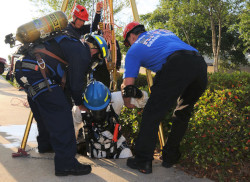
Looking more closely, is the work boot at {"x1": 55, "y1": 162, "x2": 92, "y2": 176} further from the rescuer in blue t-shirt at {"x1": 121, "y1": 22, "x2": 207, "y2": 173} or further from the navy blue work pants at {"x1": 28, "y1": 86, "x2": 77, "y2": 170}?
Answer: the rescuer in blue t-shirt at {"x1": 121, "y1": 22, "x2": 207, "y2": 173}

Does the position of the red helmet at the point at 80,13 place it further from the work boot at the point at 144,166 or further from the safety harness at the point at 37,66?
the work boot at the point at 144,166

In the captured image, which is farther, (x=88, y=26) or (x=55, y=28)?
(x=88, y=26)

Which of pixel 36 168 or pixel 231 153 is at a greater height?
pixel 231 153

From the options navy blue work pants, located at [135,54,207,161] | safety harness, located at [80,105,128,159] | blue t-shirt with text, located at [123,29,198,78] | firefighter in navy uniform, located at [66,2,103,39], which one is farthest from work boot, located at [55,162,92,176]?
firefighter in navy uniform, located at [66,2,103,39]

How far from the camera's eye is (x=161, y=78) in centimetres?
242

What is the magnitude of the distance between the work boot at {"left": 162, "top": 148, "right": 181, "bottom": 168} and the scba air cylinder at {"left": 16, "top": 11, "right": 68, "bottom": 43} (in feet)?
6.31

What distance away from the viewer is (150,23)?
2830 cm

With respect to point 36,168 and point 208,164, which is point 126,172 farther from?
point 36,168

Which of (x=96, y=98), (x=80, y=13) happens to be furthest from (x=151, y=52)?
(x=80, y=13)

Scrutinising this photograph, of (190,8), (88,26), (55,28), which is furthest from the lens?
(190,8)

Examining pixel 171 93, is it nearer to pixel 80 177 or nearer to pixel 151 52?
pixel 151 52

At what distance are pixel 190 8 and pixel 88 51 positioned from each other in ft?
50.1

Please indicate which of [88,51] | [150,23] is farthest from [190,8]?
[88,51]

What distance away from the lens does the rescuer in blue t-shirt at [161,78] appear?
237 centimetres
